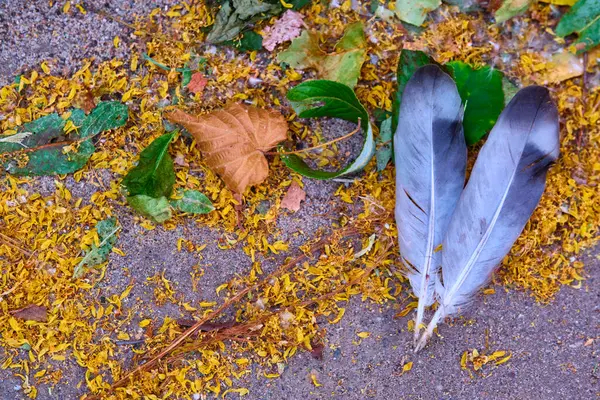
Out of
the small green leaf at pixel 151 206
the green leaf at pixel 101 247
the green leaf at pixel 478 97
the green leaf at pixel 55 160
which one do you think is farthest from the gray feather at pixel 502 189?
the green leaf at pixel 55 160

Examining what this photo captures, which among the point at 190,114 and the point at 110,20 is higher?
the point at 110,20

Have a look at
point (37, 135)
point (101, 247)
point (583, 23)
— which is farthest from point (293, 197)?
point (583, 23)

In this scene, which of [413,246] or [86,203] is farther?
[86,203]

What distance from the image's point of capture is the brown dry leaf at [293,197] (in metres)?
1.61

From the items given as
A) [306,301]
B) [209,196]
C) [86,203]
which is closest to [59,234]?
[86,203]

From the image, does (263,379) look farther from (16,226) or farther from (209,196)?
(16,226)

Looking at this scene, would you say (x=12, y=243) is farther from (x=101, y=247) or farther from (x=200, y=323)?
(x=200, y=323)

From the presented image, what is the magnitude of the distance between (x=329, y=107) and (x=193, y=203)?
1.66ft

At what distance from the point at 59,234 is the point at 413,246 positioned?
1.09 m

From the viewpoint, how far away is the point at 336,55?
1.59 metres

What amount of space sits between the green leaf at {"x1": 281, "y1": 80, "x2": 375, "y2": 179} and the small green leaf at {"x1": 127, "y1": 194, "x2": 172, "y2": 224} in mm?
391

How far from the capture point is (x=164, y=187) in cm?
158

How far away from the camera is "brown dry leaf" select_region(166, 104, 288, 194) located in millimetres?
1549

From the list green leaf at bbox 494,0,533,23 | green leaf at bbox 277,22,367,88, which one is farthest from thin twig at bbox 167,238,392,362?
green leaf at bbox 494,0,533,23
